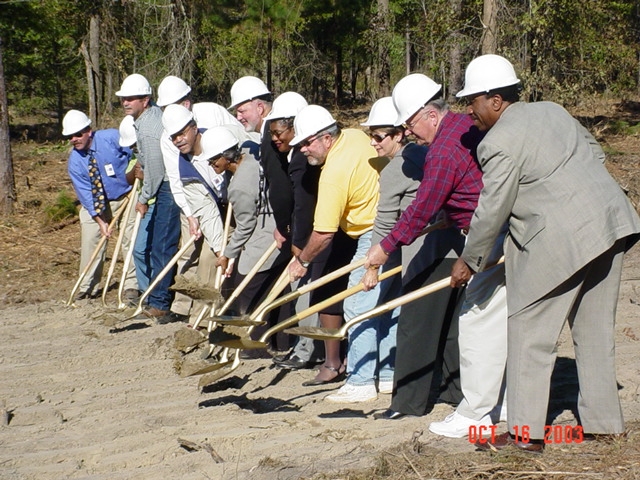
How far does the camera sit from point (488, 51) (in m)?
14.6

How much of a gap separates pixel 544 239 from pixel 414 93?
1179mm

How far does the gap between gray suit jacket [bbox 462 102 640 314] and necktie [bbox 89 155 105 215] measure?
5.44 m

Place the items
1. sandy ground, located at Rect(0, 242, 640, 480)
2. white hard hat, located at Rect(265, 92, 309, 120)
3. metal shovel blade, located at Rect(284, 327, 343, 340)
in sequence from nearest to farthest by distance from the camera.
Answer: sandy ground, located at Rect(0, 242, 640, 480)
metal shovel blade, located at Rect(284, 327, 343, 340)
white hard hat, located at Rect(265, 92, 309, 120)

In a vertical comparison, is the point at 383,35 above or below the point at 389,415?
above

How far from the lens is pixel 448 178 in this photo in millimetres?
4895

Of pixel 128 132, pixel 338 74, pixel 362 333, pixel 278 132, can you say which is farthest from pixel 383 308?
pixel 338 74

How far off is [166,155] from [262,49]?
16.4m

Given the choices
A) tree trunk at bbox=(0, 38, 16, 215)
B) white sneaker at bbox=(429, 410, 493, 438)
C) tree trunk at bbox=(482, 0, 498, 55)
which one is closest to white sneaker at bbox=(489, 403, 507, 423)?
white sneaker at bbox=(429, 410, 493, 438)

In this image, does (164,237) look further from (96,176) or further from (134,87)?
(134,87)

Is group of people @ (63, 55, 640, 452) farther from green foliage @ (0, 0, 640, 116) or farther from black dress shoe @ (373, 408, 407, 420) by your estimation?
green foliage @ (0, 0, 640, 116)

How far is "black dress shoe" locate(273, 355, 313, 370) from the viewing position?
6.94m

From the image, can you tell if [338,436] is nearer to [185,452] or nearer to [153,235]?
[185,452]

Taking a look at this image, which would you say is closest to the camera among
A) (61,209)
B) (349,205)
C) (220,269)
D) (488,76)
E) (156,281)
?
(488,76)
